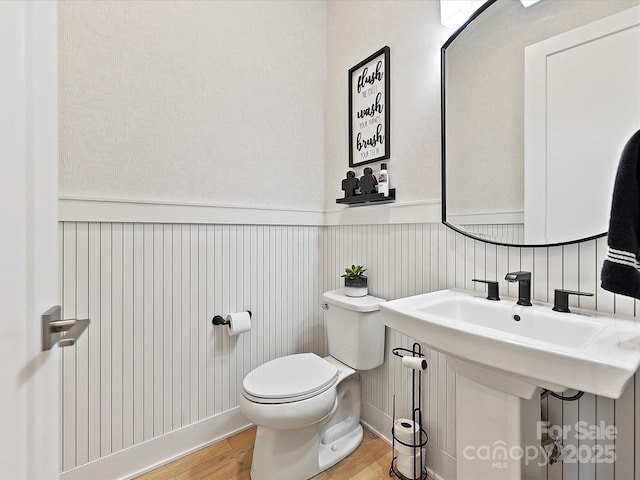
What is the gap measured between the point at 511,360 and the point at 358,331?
2.77ft

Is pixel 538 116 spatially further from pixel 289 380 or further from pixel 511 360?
pixel 289 380

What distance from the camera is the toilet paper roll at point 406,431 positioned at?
1.30 m

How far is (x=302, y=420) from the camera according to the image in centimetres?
119

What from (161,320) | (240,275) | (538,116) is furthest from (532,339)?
(161,320)

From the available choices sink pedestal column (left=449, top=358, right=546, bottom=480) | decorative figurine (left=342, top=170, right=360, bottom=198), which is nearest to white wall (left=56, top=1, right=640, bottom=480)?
decorative figurine (left=342, top=170, right=360, bottom=198)

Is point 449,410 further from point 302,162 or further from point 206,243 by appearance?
point 302,162

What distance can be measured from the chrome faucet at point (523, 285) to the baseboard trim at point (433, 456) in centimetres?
75

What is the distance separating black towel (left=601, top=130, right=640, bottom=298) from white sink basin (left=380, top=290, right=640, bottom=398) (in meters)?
0.13

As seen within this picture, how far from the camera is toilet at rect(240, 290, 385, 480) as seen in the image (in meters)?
1.19

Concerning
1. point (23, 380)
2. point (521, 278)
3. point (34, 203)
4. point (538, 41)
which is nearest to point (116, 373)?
point (23, 380)

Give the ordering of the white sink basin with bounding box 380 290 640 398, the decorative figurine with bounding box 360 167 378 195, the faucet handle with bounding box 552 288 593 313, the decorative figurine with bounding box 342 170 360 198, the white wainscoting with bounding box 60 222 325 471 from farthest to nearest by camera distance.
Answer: the decorative figurine with bounding box 342 170 360 198
the decorative figurine with bounding box 360 167 378 195
the white wainscoting with bounding box 60 222 325 471
the faucet handle with bounding box 552 288 593 313
the white sink basin with bounding box 380 290 640 398

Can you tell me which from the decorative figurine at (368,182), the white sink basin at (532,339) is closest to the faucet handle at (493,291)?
the white sink basin at (532,339)

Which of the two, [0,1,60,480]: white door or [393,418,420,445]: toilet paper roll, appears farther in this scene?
[393,418,420,445]: toilet paper roll

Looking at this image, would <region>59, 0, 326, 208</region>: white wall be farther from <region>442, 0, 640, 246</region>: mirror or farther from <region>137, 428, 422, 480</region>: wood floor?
<region>137, 428, 422, 480</region>: wood floor
